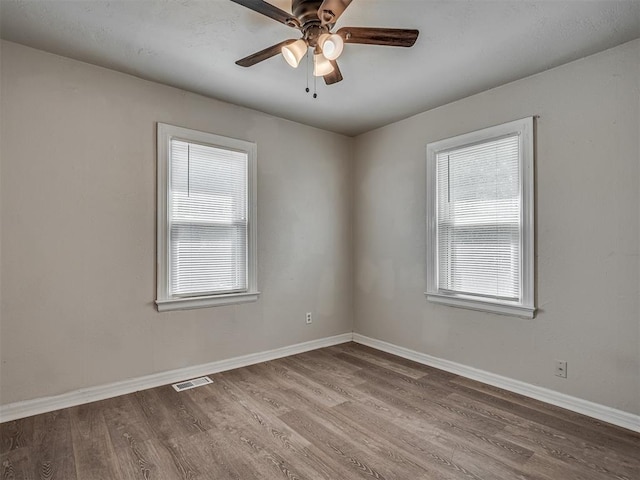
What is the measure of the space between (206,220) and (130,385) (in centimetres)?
150

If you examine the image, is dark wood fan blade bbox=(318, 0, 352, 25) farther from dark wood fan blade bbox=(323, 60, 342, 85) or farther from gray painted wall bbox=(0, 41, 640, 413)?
gray painted wall bbox=(0, 41, 640, 413)

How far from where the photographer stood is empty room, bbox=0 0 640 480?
2119 millimetres

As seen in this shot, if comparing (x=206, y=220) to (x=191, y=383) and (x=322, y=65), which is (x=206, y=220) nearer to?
(x=191, y=383)

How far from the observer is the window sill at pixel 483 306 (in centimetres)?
289

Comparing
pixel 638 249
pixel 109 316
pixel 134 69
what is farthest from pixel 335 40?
pixel 109 316

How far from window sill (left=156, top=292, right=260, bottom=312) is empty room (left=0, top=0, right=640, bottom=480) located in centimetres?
2

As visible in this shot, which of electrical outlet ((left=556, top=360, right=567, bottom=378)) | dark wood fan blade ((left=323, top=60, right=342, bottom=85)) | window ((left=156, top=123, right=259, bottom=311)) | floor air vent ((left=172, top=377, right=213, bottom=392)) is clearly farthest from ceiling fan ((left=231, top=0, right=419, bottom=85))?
floor air vent ((left=172, top=377, right=213, bottom=392))

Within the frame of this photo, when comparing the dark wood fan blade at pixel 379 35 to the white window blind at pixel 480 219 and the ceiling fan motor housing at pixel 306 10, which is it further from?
the white window blind at pixel 480 219

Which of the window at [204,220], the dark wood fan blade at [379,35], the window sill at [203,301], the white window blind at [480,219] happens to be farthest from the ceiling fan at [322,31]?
the window sill at [203,301]

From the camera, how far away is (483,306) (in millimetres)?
3168

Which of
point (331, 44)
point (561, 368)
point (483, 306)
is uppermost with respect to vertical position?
point (331, 44)

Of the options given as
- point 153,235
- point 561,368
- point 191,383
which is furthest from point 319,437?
point 153,235

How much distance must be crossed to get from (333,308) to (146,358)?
2.12 meters

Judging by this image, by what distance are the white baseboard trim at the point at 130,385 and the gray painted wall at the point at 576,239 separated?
1.66 m
